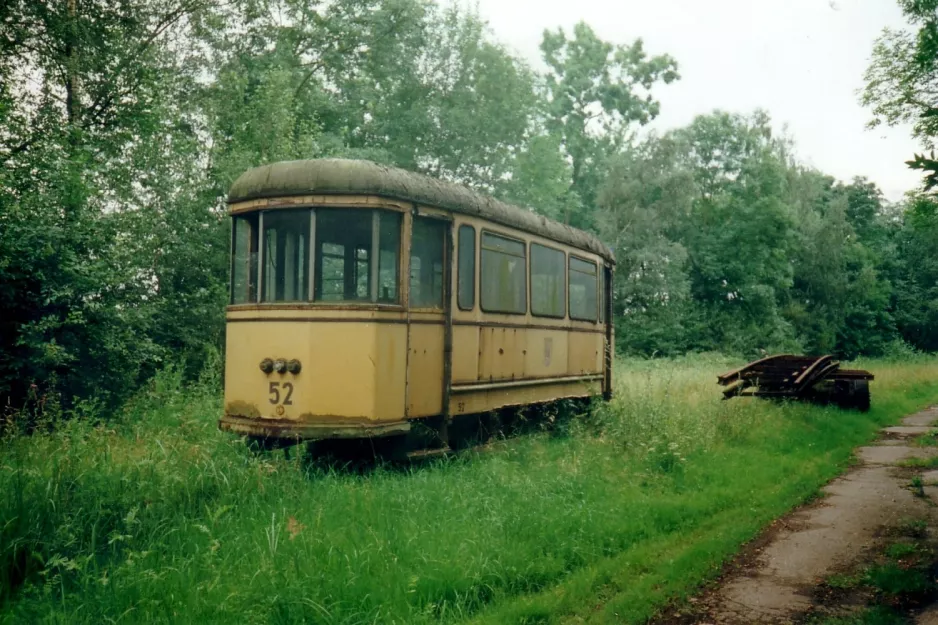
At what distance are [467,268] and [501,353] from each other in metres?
1.35

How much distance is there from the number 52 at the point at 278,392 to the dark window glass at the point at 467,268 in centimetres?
223

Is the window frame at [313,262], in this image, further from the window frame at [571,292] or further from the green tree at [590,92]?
the green tree at [590,92]

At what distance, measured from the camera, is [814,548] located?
613 cm

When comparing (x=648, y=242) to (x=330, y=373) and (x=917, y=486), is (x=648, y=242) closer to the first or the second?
(x=917, y=486)

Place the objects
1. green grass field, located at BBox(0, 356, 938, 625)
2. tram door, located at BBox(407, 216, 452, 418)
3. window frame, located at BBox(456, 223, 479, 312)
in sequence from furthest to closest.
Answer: window frame, located at BBox(456, 223, 479, 312) < tram door, located at BBox(407, 216, 452, 418) < green grass field, located at BBox(0, 356, 938, 625)

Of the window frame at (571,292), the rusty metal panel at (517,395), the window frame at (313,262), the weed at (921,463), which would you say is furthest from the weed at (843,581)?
the window frame at (571,292)

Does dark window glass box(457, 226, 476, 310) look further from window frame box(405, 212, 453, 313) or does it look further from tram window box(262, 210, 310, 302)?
tram window box(262, 210, 310, 302)

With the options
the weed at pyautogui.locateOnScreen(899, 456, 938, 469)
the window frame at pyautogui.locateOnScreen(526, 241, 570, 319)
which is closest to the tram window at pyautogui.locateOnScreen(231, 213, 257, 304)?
the window frame at pyautogui.locateOnScreen(526, 241, 570, 319)

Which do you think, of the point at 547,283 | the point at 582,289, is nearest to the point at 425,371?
the point at 547,283

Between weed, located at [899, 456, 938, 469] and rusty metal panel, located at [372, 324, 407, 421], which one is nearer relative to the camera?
rusty metal panel, located at [372, 324, 407, 421]

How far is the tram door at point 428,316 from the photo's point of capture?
8180 millimetres

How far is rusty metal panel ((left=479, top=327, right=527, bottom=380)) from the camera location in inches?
368

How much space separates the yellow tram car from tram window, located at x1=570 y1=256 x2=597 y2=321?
318 centimetres

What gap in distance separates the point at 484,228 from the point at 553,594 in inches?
208
